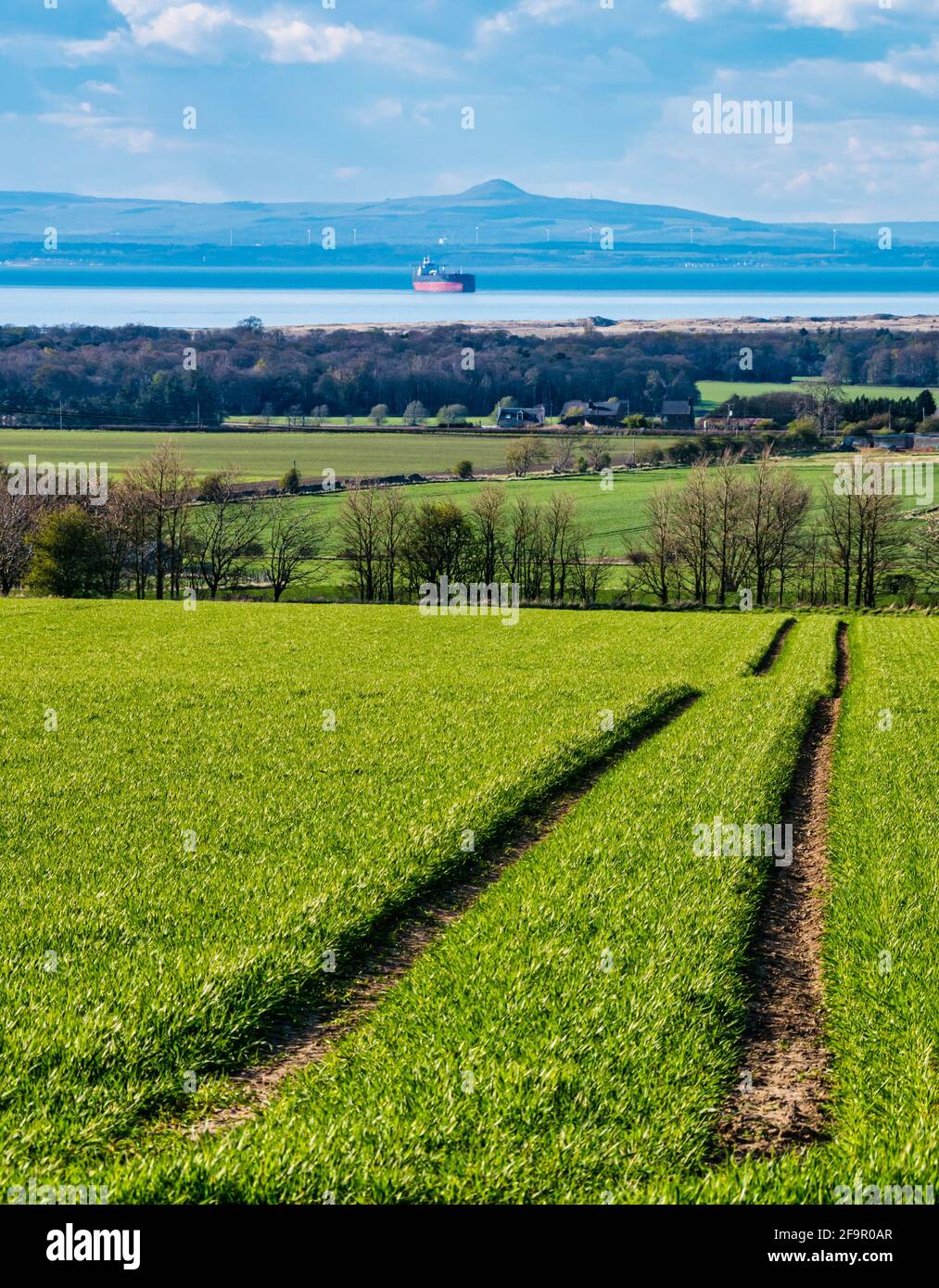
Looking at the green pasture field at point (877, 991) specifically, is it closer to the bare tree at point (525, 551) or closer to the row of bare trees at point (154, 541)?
the row of bare trees at point (154, 541)

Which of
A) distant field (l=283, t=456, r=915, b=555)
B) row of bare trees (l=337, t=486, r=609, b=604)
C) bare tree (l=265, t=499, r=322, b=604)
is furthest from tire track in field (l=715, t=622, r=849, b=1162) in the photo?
distant field (l=283, t=456, r=915, b=555)

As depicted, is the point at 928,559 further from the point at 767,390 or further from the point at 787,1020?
the point at 767,390

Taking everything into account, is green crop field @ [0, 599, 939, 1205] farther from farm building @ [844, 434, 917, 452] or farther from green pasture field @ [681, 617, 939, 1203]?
farm building @ [844, 434, 917, 452]

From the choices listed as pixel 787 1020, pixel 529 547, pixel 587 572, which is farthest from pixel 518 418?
pixel 787 1020

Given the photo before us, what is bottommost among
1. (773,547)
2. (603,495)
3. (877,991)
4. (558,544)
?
(877,991)

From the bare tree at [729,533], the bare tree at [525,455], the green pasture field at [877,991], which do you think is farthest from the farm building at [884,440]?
the green pasture field at [877,991]

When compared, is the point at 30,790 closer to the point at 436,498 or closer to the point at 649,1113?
the point at 649,1113
